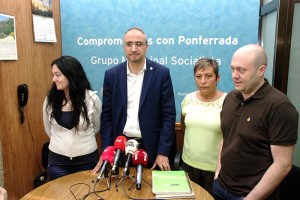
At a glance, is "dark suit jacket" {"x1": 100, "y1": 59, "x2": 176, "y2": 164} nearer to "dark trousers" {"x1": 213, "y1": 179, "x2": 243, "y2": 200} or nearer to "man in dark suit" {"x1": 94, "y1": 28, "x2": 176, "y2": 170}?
"man in dark suit" {"x1": 94, "y1": 28, "x2": 176, "y2": 170}

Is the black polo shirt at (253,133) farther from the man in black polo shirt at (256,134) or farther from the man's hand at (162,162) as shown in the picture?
the man's hand at (162,162)

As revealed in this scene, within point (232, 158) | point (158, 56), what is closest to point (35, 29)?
point (158, 56)

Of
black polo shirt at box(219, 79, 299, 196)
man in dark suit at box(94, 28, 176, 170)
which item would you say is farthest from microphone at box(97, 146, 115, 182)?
black polo shirt at box(219, 79, 299, 196)

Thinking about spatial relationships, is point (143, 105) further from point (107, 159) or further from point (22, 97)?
point (22, 97)

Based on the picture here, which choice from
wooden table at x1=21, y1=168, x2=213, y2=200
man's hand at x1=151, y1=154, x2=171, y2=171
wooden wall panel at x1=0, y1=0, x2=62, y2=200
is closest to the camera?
wooden table at x1=21, y1=168, x2=213, y2=200

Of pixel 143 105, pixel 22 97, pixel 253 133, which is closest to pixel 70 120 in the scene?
pixel 143 105

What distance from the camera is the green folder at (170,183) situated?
1566mm

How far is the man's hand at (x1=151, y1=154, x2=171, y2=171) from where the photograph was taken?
2.00 m

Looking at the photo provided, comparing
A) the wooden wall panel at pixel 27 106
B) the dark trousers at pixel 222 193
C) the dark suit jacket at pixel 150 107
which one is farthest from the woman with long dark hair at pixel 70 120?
the dark trousers at pixel 222 193

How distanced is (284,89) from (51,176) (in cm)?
206

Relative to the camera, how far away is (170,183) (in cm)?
166

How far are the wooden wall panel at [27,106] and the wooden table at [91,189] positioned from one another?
87 centimetres

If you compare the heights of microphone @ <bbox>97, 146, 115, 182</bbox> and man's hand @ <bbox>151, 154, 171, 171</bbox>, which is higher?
microphone @ <bbox>97, 146, 115, 182</bbox>

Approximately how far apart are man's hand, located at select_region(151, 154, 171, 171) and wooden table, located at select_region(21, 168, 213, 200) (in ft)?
0.68
